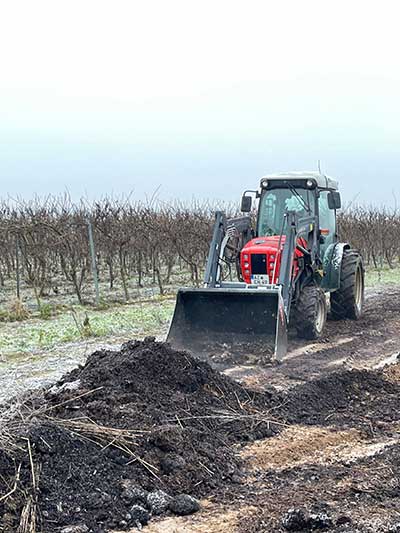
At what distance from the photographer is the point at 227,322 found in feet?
30.8

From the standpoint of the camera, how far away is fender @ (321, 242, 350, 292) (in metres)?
11.4

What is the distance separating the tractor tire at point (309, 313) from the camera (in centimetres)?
1006

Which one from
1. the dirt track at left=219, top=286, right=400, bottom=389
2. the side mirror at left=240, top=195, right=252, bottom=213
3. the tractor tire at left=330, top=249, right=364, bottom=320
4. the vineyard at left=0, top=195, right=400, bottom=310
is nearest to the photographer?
the dirt track at left=219, top=286, right=400, bottom=389

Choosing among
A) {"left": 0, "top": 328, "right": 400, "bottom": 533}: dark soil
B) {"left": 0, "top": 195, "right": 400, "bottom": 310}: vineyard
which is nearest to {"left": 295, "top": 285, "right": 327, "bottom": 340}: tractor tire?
{"left": 0, "top": 328, "right": 400, "bottom": 533}: dark soil

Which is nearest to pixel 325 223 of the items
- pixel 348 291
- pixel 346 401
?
pixel 348 291

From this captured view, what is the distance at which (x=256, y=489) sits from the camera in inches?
193

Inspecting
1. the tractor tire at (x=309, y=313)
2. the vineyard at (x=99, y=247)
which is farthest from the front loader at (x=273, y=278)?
the vineyard at (x=99, y=247)

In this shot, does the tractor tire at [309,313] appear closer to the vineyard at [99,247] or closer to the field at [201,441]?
the field at [201,441]

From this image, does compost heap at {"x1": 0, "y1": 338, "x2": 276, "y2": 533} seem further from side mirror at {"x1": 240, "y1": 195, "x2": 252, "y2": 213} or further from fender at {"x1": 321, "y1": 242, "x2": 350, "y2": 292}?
fender at {"x1": 321, "y1": 242, "x2": 350, "y2": 292}

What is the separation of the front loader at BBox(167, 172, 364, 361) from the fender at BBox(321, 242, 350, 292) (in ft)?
0.05

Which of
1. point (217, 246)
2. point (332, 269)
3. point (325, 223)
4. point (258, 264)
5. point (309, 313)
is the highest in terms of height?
point (325, 223)

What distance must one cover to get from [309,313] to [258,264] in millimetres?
1017

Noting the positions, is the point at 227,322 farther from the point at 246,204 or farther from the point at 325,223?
the point at 325,223

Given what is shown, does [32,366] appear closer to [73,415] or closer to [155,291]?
[73,415]
